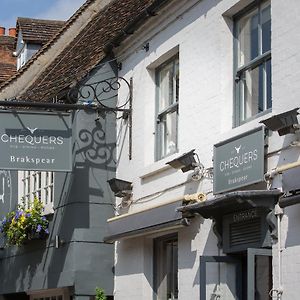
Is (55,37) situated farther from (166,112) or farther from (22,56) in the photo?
(166,112)

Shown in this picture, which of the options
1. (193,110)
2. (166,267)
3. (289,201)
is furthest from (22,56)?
(289,201)

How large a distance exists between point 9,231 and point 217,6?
23.5 ft

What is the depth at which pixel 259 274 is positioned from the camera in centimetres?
1162

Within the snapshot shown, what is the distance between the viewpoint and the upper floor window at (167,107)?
1464 centimetres

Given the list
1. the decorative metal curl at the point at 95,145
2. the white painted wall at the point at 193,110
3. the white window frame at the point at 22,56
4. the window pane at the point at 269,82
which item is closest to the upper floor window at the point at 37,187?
the decorative metal curl at the point at 95,145

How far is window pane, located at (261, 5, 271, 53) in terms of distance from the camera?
12.2 metres

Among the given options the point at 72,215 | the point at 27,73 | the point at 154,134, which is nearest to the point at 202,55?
the point at 154,134

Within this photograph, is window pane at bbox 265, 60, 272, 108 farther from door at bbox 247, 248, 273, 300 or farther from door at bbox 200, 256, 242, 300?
door at bbox 200, 256, 242, 300

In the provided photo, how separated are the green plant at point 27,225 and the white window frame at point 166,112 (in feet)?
11.5

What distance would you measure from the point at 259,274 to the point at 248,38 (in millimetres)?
3210

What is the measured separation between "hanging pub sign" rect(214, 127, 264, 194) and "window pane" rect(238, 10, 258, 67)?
4.11 feet

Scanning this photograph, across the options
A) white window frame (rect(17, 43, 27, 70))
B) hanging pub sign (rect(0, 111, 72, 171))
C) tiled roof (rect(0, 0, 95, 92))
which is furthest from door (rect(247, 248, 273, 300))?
white window frame (rect(17, 43, 27, 70))

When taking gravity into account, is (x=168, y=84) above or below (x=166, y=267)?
above

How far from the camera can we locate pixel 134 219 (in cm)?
1459
